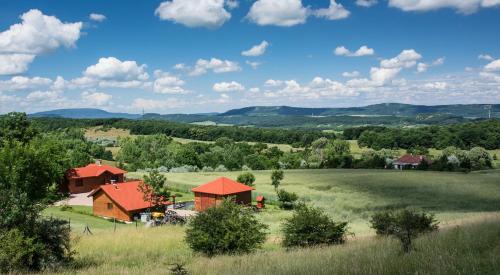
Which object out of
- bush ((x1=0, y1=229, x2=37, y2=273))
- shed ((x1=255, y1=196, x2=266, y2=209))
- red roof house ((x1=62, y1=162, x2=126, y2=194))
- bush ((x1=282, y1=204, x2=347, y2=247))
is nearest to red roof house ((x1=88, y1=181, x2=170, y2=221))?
shed ((x1=255, y1=196, x2=266, y2=209))

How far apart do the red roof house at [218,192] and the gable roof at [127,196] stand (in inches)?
317

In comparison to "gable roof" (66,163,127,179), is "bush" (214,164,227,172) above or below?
below

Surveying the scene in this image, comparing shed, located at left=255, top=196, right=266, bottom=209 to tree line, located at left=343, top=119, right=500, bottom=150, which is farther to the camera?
tree line, located at left=343, top=119, right=500, bottom=150

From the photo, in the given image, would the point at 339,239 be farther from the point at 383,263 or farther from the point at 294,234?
the point at 383,263

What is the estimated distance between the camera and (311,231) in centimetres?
1897

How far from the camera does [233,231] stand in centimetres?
1770

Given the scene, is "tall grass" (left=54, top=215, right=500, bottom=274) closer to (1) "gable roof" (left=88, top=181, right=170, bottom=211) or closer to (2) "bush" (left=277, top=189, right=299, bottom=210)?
(1) "gable roof" (left=88, top=181, right=170, bottom=211)

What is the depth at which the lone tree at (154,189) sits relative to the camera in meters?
50.8

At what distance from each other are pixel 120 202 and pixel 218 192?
12543 millimetres

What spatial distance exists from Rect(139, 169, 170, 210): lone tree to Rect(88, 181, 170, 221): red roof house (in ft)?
5.08

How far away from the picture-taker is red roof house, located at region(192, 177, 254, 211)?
58969 mm

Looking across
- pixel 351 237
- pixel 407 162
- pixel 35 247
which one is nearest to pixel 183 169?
pixel 407 162

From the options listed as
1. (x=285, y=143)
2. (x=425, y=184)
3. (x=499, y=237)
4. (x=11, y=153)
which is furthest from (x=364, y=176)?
(x=285, y=143)

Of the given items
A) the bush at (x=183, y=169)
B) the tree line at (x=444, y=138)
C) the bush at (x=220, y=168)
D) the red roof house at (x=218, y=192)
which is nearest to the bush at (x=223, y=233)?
the red roof house at (x=218, y=192)
